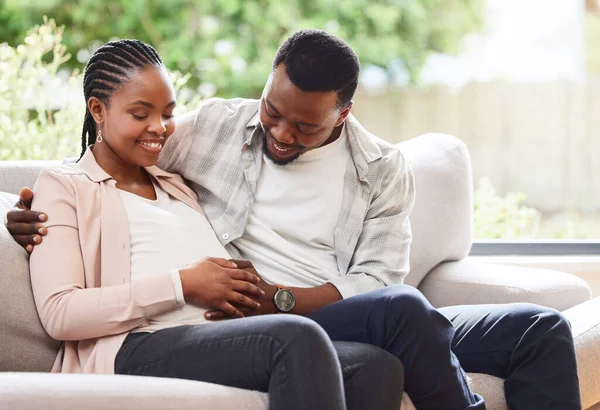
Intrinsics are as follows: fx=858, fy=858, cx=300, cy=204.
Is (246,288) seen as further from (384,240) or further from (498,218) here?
(498,218)

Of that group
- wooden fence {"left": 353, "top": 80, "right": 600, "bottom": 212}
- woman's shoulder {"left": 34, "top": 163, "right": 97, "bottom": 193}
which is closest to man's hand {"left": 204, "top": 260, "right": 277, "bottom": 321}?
woman's shoulder {"left": 34, "top": 163, "right": 97, "bottom": 193}

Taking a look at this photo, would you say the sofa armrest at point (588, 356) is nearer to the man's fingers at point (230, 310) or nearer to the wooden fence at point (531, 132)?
the man's fingers at point (230, 310)

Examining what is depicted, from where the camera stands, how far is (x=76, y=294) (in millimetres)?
1574

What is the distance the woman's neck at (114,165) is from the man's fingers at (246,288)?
34 cm

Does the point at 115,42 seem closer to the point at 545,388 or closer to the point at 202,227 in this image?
the point at 202,227

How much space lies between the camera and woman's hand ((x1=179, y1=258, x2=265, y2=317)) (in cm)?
165

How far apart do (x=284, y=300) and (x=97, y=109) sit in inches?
22.1

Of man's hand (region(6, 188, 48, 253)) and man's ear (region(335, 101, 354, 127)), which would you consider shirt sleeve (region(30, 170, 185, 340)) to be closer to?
man's hand (region(6, 188, 48, 253))

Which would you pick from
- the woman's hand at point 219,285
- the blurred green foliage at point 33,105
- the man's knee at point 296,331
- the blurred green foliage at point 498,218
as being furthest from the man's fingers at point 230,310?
the blurred green foliage at point 498,218

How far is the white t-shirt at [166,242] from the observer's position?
1.70 m

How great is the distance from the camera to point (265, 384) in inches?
59.0

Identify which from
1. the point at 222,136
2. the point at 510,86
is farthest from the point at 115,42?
the point at 510,86

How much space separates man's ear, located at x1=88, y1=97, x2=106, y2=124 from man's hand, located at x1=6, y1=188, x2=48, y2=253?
0.24 meters

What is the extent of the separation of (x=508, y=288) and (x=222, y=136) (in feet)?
2.81
